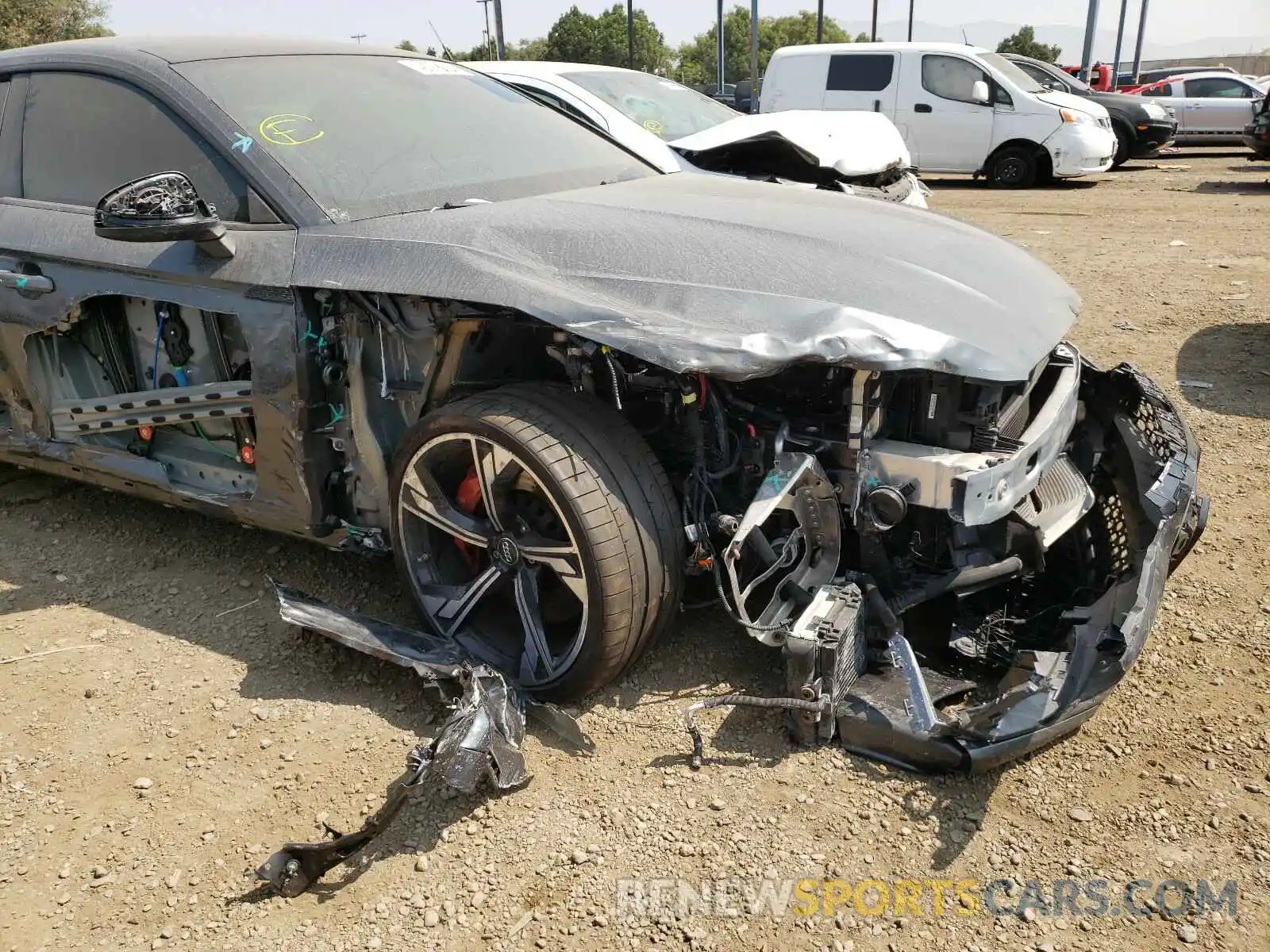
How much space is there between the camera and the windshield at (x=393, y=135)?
9.86 feet

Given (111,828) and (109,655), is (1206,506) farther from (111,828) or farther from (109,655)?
(109,655)

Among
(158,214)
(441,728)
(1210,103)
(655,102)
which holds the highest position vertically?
(158,214)

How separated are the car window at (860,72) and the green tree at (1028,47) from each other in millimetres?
45362

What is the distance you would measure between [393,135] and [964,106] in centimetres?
1146

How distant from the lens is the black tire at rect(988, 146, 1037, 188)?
1299 centimetres

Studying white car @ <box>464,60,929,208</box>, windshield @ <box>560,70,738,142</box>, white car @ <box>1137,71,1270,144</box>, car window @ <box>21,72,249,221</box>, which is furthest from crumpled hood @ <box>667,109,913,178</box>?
white car @ <box>1137,71,1270,144</box>

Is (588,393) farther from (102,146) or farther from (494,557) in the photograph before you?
(102,146)

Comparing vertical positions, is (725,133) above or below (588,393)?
above

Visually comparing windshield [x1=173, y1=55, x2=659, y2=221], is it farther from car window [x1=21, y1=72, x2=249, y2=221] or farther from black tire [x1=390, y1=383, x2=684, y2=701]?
black tire [x1=390, y1=383, x2=684, y2=701]

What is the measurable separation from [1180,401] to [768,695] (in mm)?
3210

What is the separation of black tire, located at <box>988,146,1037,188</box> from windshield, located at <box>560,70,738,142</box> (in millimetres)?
6145

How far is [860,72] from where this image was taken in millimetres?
13344

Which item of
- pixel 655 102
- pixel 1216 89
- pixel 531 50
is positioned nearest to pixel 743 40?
pixel 531 50

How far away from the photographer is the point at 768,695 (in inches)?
111
